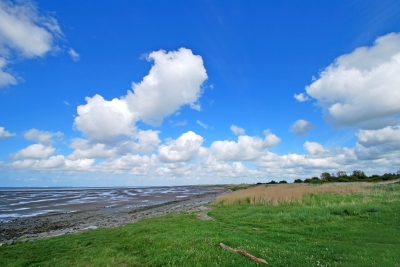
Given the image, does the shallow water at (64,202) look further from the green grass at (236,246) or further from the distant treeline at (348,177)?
the distant treeline at (348,177)

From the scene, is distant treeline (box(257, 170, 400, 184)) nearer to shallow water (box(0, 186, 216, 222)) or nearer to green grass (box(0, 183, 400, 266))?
shallow water (box(0, 186, 216, 222))

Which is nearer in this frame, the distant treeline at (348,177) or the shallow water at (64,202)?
the shallow water at (64,202)

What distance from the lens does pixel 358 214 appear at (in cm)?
1789

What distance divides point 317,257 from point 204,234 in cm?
582

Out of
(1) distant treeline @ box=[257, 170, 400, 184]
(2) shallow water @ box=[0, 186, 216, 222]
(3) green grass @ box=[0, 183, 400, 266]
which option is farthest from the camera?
(1) distant treeline @ box=[257, 170, 400, 184]

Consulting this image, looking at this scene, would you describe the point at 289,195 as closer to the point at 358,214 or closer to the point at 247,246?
Result: the point at 358,214

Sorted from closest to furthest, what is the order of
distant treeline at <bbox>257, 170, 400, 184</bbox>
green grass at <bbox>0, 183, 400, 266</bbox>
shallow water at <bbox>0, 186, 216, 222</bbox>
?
green grass at <bbox>0, 183, 400, 266</bbox>, shallow water at <bbox>0, 186, 216, 222</bbox>, distant treeline at <bbox>257, 170, 400, 184</bbox>

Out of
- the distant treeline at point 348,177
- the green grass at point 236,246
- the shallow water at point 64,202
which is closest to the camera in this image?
the green grass at point 236,246

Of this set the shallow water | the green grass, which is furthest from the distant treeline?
the green grass

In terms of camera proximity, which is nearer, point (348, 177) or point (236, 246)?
point (236, 246)

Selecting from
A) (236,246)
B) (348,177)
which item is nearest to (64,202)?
(236,246)

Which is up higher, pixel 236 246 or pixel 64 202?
pixel 64 202

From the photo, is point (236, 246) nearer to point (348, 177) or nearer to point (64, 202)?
point (64, 202)

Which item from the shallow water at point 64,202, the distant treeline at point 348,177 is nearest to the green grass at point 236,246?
the shallow water at point 64,202
